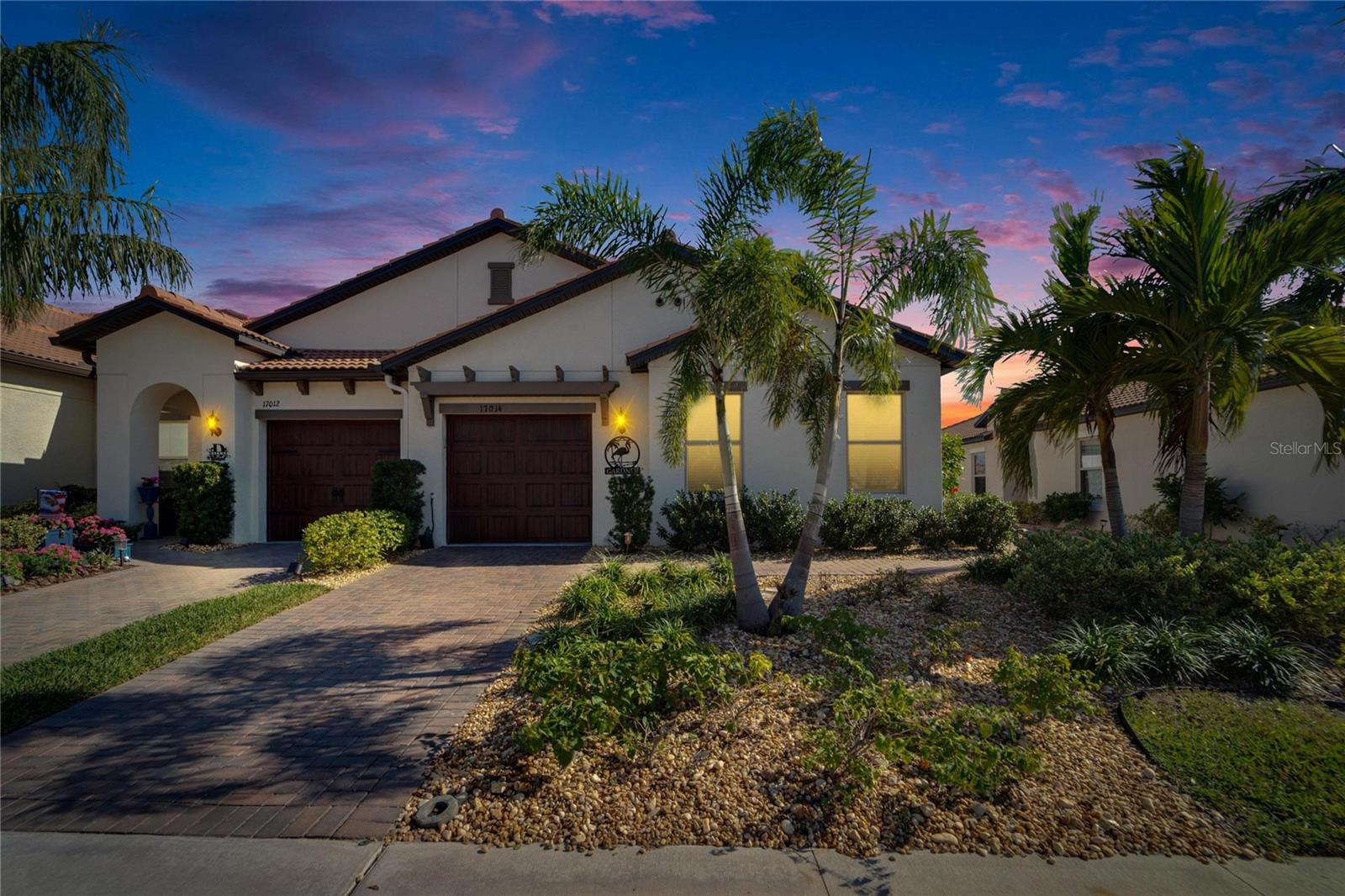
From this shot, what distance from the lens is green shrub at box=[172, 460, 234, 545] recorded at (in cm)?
1240

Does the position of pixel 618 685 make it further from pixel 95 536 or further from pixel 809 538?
pixel 95 536

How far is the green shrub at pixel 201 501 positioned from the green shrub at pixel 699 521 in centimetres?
847

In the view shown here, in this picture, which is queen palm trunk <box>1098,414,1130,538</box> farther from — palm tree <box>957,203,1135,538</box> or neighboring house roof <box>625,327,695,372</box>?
neighboring house roof <box>625,327,695,372</box>

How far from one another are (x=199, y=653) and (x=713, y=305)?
5651mm

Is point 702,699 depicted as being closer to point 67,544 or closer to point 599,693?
point 599,693

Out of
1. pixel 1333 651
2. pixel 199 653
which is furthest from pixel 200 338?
pixel 1333 651

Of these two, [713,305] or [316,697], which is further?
[713,305]

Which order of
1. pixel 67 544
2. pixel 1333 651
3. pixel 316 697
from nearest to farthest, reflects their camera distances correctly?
pixel 316 697 < pixel 1333 651 < pixel 67 544

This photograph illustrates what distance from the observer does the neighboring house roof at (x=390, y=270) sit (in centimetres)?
1501

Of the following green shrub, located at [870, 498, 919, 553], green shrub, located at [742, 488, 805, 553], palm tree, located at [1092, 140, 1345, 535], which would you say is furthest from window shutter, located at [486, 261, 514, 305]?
palm tree, located at [1092, 140, 1345, 535]

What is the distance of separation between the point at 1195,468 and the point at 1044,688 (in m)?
4.81

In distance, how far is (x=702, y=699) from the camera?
438 cm

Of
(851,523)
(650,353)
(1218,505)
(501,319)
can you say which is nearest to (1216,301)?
(851,523)

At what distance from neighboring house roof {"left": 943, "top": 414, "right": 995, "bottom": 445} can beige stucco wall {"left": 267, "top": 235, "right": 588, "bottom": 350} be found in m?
13.9
